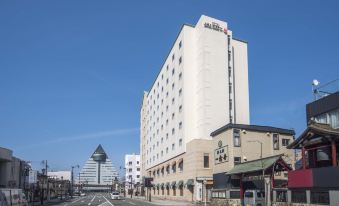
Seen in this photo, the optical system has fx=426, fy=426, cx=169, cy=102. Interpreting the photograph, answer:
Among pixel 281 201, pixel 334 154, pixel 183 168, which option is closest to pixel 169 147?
pixel 183 168

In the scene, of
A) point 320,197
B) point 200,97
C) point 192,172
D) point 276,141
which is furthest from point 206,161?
point 320,197

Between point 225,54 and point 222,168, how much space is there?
22270 millimetres

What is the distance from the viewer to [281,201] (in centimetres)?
3716

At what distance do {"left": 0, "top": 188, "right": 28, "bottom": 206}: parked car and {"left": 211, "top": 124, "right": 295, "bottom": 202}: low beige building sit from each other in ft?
92.4

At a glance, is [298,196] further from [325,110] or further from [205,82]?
[205,82]

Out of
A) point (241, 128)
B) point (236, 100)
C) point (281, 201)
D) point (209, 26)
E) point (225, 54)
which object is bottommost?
point (281, 201)

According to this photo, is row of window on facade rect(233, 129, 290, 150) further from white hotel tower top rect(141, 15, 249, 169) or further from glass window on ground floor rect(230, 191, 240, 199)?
white hotel tower top rect(141, 15, 249, 169)

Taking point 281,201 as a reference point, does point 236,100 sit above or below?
above

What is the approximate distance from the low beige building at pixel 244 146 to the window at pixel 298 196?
1864 centimetres

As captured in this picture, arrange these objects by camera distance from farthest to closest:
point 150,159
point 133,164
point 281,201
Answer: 1. point 133,164
2. point 150,159
3. point 281,201

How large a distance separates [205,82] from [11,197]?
4400 centimetres

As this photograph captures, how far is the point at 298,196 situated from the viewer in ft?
113

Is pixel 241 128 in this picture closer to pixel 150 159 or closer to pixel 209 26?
pixel 209 26

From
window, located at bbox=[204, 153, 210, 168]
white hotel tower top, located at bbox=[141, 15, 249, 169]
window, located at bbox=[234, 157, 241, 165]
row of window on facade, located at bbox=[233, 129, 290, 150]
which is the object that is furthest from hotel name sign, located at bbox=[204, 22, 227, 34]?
window, located at bbox=[234, 157, 241, 165]
